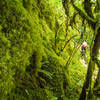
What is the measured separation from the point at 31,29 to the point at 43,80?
5.32ft

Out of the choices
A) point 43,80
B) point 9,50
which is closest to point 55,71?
point 43,80

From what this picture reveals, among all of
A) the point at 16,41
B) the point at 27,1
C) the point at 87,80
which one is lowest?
the point at 87,80

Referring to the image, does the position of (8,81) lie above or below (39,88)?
above

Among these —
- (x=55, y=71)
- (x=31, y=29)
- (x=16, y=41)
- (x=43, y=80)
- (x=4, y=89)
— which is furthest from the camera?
(x=55, y=71)

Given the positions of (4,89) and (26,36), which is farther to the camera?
(26,36)

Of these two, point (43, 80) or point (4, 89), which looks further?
point (43, 80)

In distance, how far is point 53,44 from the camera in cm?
582

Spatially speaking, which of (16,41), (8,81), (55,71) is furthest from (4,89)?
(55,71)

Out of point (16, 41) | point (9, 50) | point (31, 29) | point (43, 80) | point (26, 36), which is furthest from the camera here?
point (43, 80)

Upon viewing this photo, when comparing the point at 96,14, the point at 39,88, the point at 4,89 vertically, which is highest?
the point at 96,14

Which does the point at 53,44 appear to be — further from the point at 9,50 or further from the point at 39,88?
the point at 9,50

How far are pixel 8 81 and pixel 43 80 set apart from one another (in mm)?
1472

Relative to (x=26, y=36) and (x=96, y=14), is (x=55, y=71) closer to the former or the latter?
(x=26, y=36)

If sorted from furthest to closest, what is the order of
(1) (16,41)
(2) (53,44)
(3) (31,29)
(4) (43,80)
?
(2) (53,44) → (4) (43,80) → (3) (31,29) → (1) (16,41)
